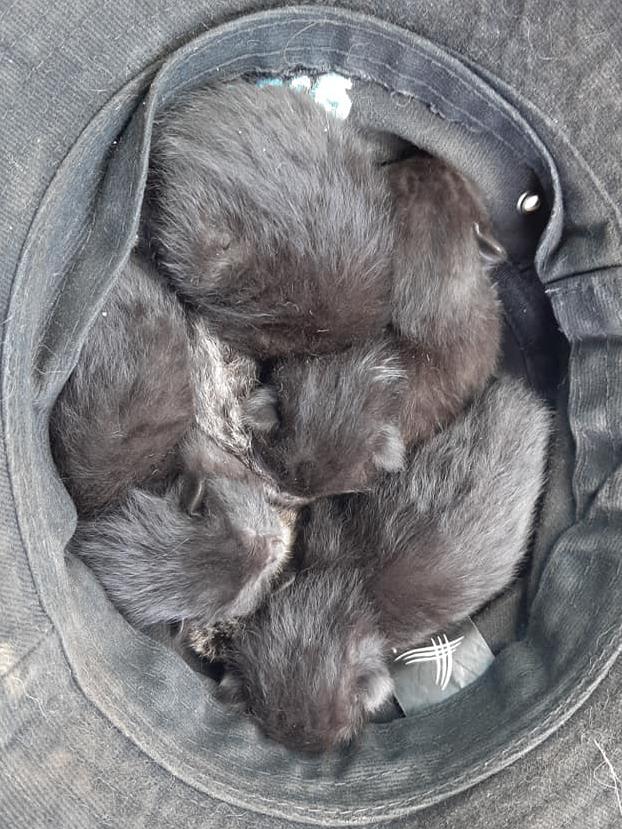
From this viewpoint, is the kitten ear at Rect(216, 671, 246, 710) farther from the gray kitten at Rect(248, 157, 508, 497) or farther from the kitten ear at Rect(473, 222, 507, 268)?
the kitten ear at Rect(473, 222, 507, 268)

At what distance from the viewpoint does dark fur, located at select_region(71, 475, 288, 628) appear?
1830mm

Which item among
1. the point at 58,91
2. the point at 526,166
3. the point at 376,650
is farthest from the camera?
the point at 376,650

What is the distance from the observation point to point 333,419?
1884 mm

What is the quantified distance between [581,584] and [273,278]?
0.97m

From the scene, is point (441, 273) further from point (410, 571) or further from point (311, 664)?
point (311, 664)

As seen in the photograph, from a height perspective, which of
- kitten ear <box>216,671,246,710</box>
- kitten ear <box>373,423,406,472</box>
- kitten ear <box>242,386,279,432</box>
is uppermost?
kitten ear <box>242,386,279,432</box>

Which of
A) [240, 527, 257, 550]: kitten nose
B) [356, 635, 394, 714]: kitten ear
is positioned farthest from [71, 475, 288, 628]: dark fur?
[356, 635, 394, 714]: kitten ear

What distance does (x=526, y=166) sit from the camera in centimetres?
180

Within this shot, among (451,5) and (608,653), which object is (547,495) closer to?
(608,653)

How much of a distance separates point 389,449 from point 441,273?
1.44 feet

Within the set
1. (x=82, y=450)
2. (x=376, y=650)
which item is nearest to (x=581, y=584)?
(x=376, y=650)

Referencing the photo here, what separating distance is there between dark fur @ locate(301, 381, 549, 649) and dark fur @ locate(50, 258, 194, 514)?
0.57 m

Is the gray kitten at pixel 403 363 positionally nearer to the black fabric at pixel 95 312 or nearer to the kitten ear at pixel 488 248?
the kitten ear at pixel 488 248

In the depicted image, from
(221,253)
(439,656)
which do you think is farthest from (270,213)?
(439,656)
